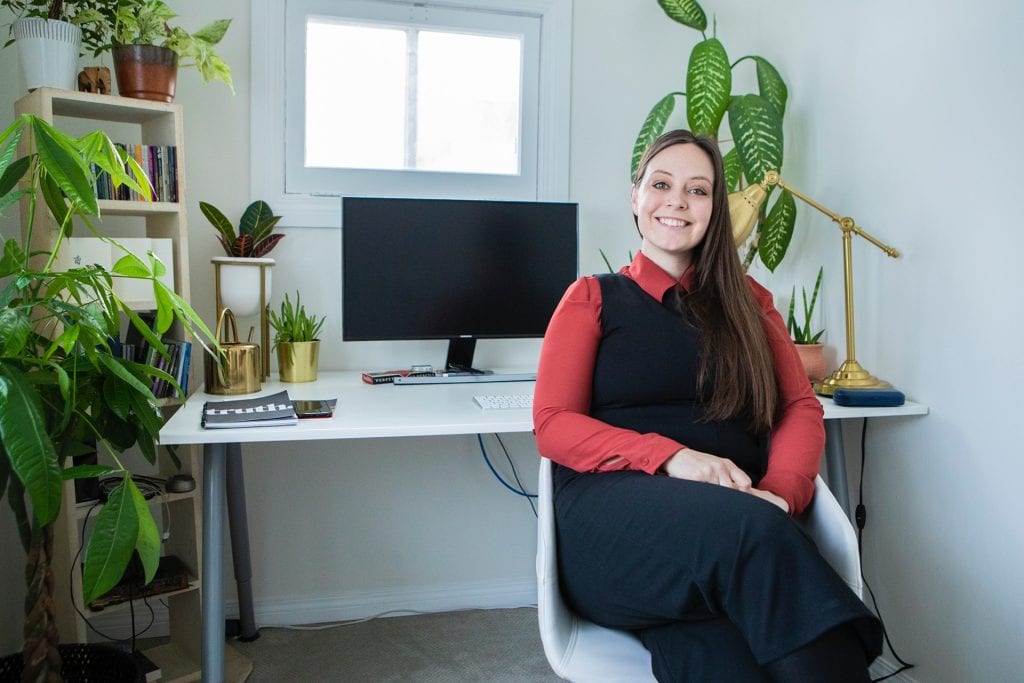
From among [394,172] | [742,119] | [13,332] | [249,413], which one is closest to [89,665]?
[249,413]

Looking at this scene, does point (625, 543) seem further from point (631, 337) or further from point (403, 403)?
point (403, 403)

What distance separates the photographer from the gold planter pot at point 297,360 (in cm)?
221

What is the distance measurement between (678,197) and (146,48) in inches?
48.9

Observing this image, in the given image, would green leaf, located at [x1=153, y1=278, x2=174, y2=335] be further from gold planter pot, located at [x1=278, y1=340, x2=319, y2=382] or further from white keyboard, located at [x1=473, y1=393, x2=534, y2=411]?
gold planter pot, located at [x1=278, y1=340, x2=319, y2=382]

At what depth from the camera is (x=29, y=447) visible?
3.71 feet

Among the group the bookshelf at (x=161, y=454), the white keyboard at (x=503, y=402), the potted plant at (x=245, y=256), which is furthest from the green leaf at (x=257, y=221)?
the white keyboard at (x=503, y=402)

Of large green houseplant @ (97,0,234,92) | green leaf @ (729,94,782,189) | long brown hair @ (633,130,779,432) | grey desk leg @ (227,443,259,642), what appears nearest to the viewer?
long brown hair @ (633,130,779,432)

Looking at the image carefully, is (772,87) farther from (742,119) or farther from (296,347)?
(296,347)

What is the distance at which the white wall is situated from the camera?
5.93 ft

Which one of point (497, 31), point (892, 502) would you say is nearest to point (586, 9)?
point (497, 31)

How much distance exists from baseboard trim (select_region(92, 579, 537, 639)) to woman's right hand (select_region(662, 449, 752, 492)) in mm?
1368

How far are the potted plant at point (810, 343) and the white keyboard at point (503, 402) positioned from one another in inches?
28.1

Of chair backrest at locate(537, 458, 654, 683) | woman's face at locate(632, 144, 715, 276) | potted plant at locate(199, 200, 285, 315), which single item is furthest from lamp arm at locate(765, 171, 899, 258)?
potted plant at locate(199, 200, 285, 315)

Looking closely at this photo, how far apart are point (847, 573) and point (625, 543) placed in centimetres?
Result: 34
